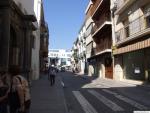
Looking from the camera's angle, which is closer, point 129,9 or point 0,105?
point 0,105

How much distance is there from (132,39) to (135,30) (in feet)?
2.69

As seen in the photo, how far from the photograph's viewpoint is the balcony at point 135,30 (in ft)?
86.8

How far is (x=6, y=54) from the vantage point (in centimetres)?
1534

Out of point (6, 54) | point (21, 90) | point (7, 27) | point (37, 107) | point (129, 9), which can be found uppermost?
point (129, 9)

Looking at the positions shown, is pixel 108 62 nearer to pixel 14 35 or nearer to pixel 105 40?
pixel 105 40

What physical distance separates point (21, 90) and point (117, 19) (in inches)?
1195

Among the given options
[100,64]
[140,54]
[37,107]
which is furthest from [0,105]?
[100,64]

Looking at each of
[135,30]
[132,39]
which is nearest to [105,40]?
[132,39]

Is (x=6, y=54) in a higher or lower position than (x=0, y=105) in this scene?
higher

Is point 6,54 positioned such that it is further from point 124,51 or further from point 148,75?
point 124,51

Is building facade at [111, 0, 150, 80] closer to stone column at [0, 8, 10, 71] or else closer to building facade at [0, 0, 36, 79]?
building facade at [0, 0, 36, 79]

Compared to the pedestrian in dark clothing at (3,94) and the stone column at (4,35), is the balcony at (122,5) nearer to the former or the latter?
the stone column at (4,35)

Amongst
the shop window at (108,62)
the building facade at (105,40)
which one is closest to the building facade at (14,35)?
the building facade at (105,40)

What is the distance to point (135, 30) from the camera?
28.7 meters
